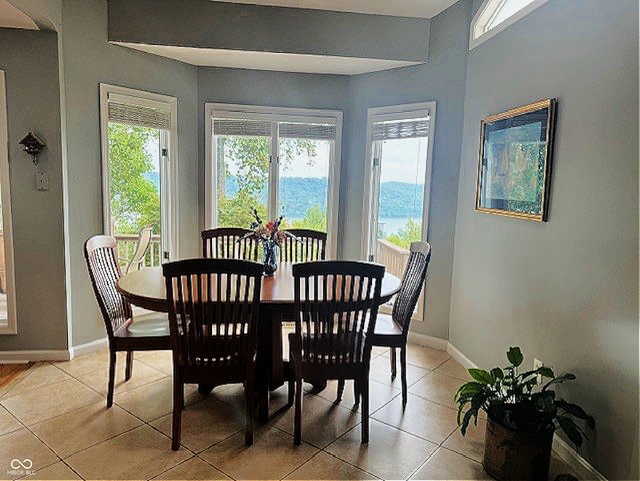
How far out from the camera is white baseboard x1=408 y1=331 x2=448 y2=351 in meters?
3.89

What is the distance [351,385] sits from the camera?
3.19 metres

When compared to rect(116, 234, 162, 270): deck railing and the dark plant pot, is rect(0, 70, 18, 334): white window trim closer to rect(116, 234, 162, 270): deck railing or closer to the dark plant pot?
rect(116, 234, 162, 270): deck railing

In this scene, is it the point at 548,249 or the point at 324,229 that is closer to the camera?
the point at 548,249

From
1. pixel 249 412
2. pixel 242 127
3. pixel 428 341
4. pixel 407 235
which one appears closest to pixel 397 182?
pixel 407 235

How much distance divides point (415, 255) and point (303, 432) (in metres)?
1.28

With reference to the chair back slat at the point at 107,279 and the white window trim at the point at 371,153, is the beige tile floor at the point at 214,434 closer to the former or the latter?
the chair back slat at the point at 107,279

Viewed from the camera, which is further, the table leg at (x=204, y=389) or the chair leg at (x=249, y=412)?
the table leg at (x=204, y=389)

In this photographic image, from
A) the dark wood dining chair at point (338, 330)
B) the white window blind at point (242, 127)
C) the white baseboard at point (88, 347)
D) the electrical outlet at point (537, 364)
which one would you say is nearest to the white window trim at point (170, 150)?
the white window blind at point (242, 127)

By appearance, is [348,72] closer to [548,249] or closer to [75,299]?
[548,249]

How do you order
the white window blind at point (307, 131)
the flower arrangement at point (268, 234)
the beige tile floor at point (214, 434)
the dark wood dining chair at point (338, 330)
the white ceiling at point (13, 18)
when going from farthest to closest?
1. the white window blind at point (307, 131)
2. the flower arrangement at point (268, 234)
3. the white ceiling at point (13, 18)
4. the dark wood dining chair at point (338, 330)
5. the beige tile floor at point (214, 434)

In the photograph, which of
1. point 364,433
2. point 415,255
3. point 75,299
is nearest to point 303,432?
point 364,433

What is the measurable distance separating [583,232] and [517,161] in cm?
Result: 73

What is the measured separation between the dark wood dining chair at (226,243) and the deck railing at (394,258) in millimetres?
1257

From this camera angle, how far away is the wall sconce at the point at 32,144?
3.18 m
